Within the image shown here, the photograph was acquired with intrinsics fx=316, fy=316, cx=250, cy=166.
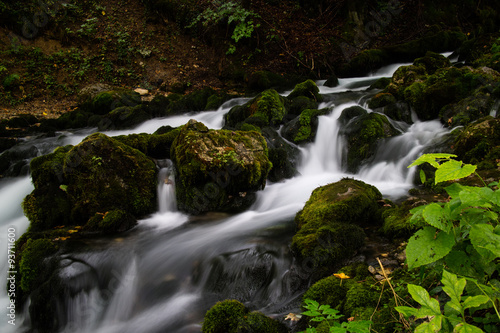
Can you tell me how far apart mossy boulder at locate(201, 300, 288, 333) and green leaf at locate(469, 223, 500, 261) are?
1.89 metres

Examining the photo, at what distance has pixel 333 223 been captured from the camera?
397cm

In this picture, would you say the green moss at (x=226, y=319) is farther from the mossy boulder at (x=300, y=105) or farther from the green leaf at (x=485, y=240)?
the mossy boulder at (x=300, y=105)

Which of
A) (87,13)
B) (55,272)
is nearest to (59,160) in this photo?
(55,272)

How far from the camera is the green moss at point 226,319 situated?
106 inches

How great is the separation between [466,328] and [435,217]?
1.39ft

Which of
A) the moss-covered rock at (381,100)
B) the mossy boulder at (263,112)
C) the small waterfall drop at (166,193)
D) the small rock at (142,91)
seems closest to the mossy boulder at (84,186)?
the small waterfall drop at (166,193)

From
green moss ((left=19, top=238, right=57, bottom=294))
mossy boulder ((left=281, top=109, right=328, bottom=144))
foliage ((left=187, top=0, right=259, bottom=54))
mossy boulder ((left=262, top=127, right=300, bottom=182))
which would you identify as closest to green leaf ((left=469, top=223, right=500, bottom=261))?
green moss ((left=19, top=238, right=57, bottom=294))

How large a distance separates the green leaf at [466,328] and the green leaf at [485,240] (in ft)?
1.03

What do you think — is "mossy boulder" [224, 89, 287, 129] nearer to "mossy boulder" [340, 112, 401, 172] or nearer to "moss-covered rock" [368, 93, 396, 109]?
"mossy boulder" [340, 112, 401, 172]

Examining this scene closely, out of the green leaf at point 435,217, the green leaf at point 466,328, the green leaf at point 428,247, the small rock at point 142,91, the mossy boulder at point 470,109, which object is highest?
the small rock at point 142,91

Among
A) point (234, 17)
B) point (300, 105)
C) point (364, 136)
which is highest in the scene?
point (234, 17)

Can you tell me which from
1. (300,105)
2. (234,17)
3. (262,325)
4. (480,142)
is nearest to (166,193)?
(262,325)

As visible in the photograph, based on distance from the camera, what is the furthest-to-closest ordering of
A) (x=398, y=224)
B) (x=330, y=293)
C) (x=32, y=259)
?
1. (x=32, y=259)
2. (x=398, y=224)
3. (x=330, y=293)

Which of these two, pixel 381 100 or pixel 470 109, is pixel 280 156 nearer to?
pixel 381 100
